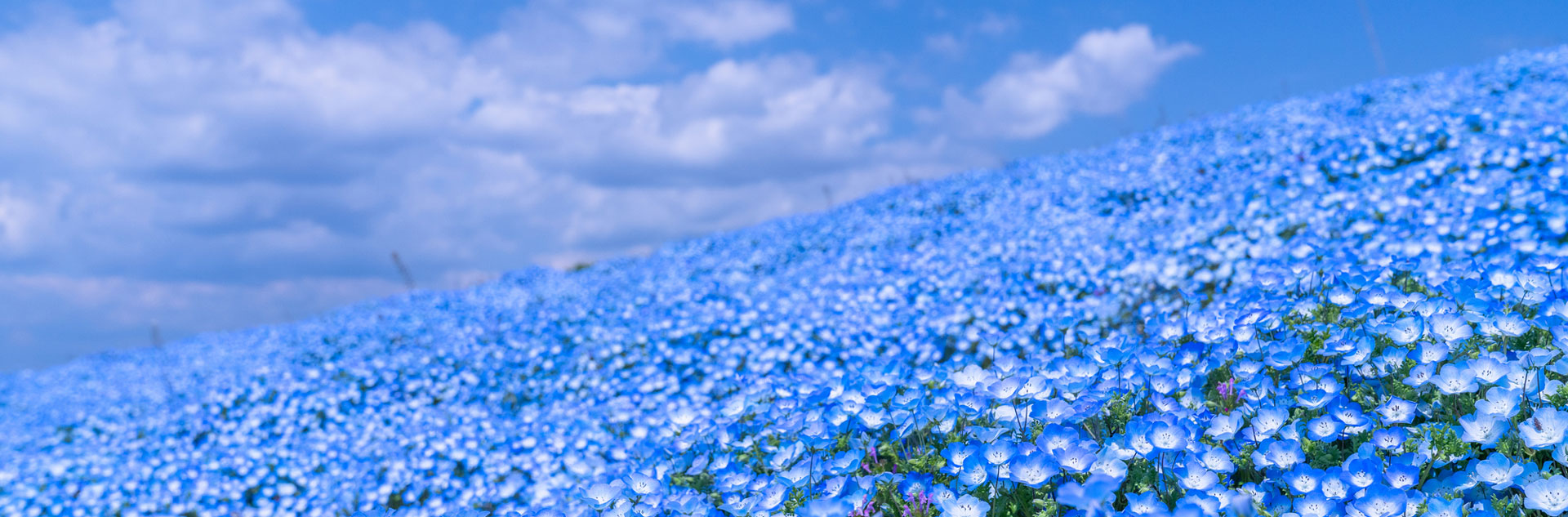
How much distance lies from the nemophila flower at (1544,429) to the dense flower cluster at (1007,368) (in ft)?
0.03

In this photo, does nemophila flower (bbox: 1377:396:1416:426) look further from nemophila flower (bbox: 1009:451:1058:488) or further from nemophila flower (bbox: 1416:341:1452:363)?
nemophila flower (bbox: 1009:451:1058:488)

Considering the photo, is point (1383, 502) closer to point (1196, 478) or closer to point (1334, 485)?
point (1334, 485)

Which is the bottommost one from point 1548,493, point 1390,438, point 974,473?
point 1548,493

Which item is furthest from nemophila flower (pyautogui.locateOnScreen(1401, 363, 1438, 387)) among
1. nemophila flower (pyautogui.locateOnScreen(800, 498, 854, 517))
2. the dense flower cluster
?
nemophila flower (pyautogui.locateOnScreen(800, 498, 854, 517))

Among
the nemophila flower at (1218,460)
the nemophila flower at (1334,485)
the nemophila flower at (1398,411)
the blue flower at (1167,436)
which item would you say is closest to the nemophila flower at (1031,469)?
the blue flower at (1167,436)

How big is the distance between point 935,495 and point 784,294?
6.38 meters

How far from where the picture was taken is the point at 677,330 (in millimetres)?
7730

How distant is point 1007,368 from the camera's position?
3223 millimetres

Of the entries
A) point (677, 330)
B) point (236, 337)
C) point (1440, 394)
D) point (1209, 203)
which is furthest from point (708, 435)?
point (236, 337)

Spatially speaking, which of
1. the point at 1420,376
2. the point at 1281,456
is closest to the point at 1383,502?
the point at 1281,456

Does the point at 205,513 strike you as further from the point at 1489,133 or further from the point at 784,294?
the point at 1489,133

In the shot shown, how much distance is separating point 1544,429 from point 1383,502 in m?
0.60

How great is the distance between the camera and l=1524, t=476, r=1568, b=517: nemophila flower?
2236 millimetres

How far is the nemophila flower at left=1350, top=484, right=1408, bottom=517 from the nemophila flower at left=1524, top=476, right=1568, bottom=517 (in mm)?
286
